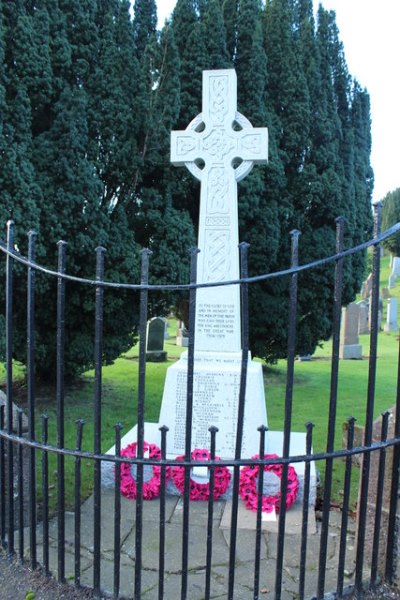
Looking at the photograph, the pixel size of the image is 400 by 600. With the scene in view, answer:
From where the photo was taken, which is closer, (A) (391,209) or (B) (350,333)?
(B) (350,333)

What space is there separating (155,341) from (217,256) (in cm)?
700

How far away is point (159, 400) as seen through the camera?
26.3 ft

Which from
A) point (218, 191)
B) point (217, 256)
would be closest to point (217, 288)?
point (217, 256)

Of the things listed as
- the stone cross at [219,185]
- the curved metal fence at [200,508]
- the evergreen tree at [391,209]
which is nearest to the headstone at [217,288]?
the stone cross at [219,185]

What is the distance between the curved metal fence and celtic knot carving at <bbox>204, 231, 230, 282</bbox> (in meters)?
1.76

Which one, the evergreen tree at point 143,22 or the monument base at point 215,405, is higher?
the evergreen tree at point 143,22

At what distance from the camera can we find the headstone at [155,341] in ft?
38.2

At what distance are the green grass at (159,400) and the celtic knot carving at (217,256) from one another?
2.16 m

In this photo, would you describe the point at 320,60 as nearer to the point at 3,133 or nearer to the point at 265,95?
the point at 265,95

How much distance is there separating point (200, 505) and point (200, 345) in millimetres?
1582

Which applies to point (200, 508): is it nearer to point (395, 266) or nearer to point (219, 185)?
point (219, 185)

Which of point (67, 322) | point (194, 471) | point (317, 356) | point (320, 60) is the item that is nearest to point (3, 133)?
point (67, 322)

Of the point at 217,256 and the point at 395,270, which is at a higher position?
the point at 217,256

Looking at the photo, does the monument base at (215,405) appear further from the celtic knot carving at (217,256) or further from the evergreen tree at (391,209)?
A: the evergreen tree at (391,209)
